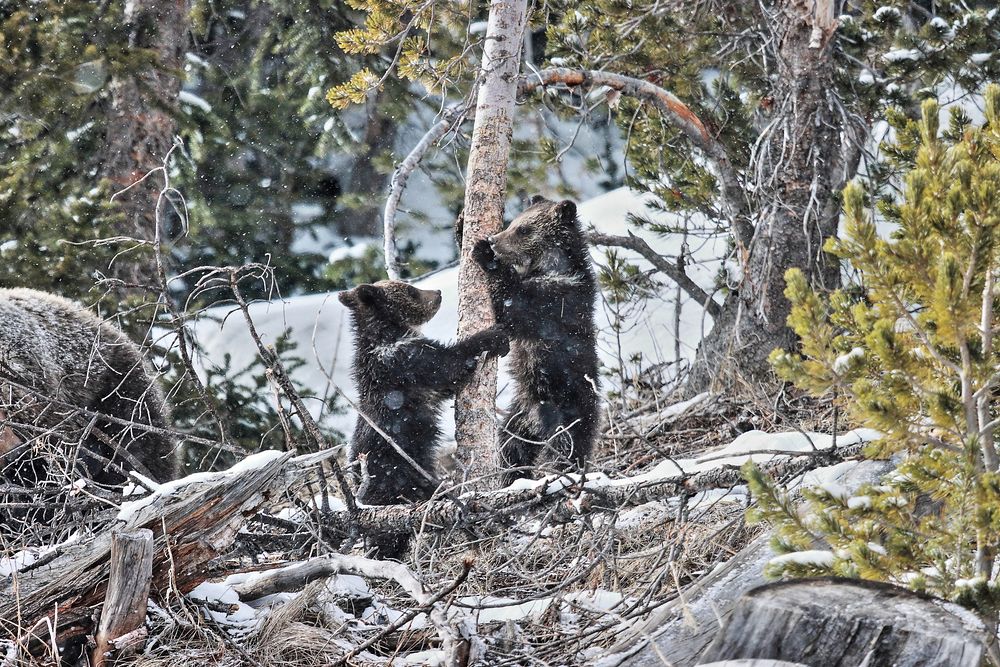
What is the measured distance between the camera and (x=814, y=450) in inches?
157

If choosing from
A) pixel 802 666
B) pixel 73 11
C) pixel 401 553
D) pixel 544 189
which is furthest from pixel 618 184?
pixel 802 666

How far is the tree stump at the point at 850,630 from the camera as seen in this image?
1.98 metres

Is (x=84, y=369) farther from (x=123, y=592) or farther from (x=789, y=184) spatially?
(x=789, y=184)

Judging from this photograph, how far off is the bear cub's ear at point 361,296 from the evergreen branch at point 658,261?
179cm

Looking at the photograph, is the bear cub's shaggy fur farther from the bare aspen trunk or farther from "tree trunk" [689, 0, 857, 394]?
"tree trunk" [689, 0, 857, 394]

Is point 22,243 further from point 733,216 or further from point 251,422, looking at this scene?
point 733,216

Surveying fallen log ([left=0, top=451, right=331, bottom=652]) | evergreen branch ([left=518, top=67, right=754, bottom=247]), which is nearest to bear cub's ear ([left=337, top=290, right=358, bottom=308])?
evergreen branch ([left=518, top=67, right=754, bottom=247])

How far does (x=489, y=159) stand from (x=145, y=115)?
18.0 ft

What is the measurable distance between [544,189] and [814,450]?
27.1 ft

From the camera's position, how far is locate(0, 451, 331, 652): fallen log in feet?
9.91

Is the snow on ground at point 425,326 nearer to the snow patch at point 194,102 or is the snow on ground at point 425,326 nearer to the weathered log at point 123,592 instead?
the snow patch at point 194,102

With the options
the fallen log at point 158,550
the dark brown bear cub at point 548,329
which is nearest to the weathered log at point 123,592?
the fallen log at point 158,550

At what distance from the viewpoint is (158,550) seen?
3203mm

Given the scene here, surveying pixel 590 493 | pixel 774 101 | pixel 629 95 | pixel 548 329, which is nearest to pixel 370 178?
pixel 629 95
